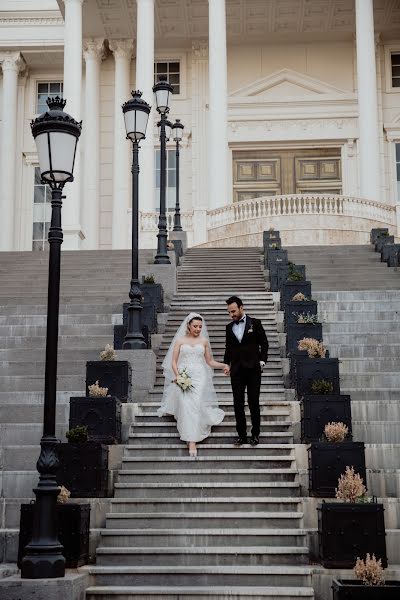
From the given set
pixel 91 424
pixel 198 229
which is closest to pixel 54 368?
pixel 91 424

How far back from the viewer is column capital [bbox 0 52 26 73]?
39156mm

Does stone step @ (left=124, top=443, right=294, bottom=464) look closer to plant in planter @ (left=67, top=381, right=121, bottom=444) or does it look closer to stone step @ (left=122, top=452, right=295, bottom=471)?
stone step @ (left=122, top=452, right=295, bottom=471)

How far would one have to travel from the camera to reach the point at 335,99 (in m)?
36.6

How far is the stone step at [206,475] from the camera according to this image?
398 inches

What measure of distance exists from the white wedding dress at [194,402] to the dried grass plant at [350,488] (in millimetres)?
2580

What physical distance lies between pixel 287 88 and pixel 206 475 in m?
29.0

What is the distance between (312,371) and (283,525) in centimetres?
273

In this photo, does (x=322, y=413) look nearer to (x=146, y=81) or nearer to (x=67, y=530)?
(x=67, y=530)

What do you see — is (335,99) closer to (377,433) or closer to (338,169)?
(338,169)

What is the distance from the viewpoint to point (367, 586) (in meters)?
7.24

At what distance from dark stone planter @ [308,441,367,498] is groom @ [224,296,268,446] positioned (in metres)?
1.31

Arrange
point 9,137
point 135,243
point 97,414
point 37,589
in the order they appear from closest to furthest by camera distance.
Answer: point 37,589, point 97,414, point 135,243, point 9,137

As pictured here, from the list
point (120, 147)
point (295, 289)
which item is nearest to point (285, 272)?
point (295, 289)

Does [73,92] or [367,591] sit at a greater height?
[73,92]
